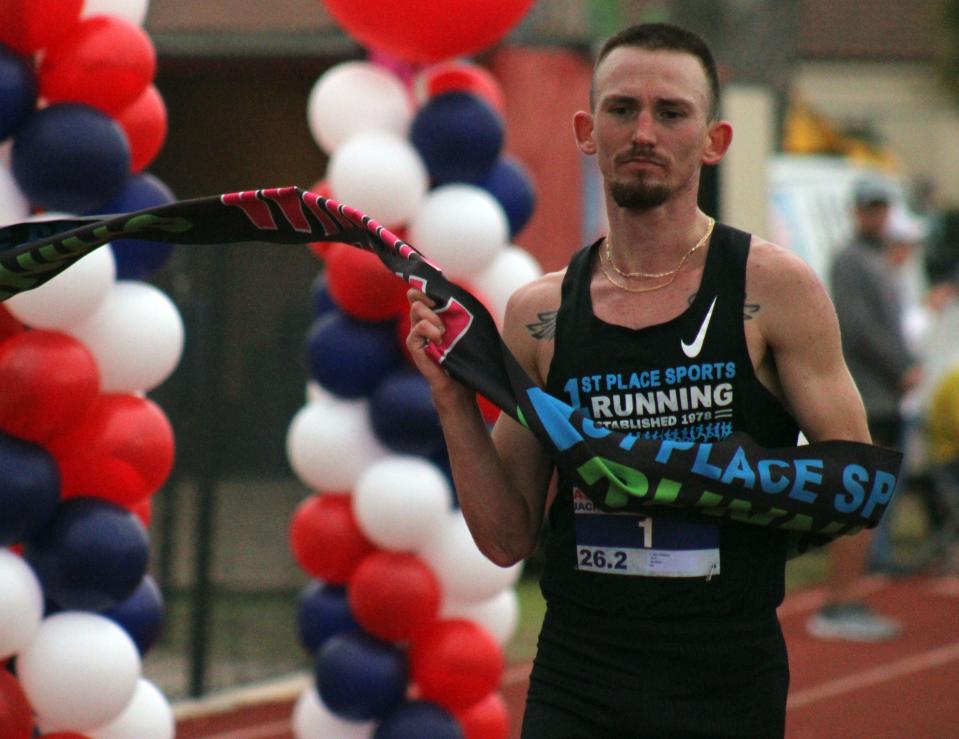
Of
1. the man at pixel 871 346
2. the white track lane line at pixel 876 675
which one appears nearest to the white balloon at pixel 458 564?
the white track lane line at pixel 876 675

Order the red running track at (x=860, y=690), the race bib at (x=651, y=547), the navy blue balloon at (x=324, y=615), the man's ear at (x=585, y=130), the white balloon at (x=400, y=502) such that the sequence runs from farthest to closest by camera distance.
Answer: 1. the red running track at (x=860, y=690)
2. the navy blue balloon at (x=324, y=615)
3. the white balloon at (x=400, y=502)
4. the man's ear at (x=585, y=130)
5. the race bib at (x=651, y=547)

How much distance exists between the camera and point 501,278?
571 centimetres

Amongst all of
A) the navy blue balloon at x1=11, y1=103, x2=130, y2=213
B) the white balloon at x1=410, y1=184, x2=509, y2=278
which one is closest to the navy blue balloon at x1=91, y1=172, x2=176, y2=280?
the navy blue balloon at x1=11, y1=103, x2=130, y2=213

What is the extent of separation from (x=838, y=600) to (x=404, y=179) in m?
4.95

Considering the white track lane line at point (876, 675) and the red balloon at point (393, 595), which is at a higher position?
the red balloon at point (393, 595)

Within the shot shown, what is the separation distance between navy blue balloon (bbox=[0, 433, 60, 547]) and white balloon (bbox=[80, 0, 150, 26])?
1.22 m

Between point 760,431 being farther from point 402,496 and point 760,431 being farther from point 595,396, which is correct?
point 402,496

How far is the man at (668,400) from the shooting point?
10.2 feet

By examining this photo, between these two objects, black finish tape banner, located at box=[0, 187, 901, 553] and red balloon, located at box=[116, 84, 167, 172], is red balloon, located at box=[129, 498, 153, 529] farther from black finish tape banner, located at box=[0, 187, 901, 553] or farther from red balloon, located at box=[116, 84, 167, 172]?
black finish tape banner, located at box=[0, 187, 901, 553]

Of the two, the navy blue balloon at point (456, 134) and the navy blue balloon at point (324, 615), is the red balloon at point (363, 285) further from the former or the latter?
the navy blue balloon at point (324, 615)

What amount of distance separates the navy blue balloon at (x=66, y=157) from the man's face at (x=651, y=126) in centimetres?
176

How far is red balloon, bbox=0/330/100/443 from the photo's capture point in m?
4.33

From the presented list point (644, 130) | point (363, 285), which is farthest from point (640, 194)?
point (363, 285)

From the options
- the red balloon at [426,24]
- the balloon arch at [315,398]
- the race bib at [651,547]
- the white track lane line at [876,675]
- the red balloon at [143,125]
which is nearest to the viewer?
the race bib at [651,547]
